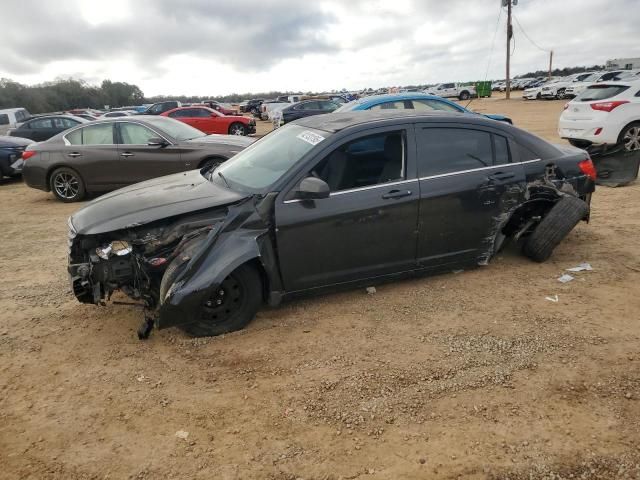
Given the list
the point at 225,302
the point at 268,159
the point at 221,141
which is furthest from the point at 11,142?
the point at 225,302

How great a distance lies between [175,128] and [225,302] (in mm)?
6234

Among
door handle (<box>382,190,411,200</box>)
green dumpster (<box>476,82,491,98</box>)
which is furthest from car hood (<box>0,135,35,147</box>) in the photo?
green dumpster (<box>476,82,491,98</box>)

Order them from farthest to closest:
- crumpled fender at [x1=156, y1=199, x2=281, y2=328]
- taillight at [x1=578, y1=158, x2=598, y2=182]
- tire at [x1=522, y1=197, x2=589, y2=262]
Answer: taillight at [x1=578, y1=158, x2=598, y2=182] → tire at [x1=522, y1=197, x2=589, y2=262] → crumpled fender at [x1=156, y1=199, x2=281, y2=328]

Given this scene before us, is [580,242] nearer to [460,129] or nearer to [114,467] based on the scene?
[460,129]

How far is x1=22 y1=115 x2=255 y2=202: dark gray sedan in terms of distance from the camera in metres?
8.47

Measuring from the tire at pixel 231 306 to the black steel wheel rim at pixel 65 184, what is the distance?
6.61m

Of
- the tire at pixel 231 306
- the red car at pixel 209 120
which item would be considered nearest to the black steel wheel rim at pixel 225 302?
the tire at pixel 231 306

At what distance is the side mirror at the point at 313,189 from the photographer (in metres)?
3.59

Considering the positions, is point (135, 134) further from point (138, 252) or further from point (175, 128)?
point (138, 252)

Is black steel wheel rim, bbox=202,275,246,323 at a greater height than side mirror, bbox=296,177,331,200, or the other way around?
side mirror, bbox=296,177,331,200

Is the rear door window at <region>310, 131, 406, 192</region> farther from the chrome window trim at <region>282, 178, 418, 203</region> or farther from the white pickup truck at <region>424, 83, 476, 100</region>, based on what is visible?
the white pickup truck at <region>424, 83, 476, 100</region>

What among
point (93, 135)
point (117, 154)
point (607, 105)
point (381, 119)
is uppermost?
point (607, 105)

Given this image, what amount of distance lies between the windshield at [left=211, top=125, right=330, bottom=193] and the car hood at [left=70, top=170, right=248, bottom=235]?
168 mm

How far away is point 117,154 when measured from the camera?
8.65 metres
